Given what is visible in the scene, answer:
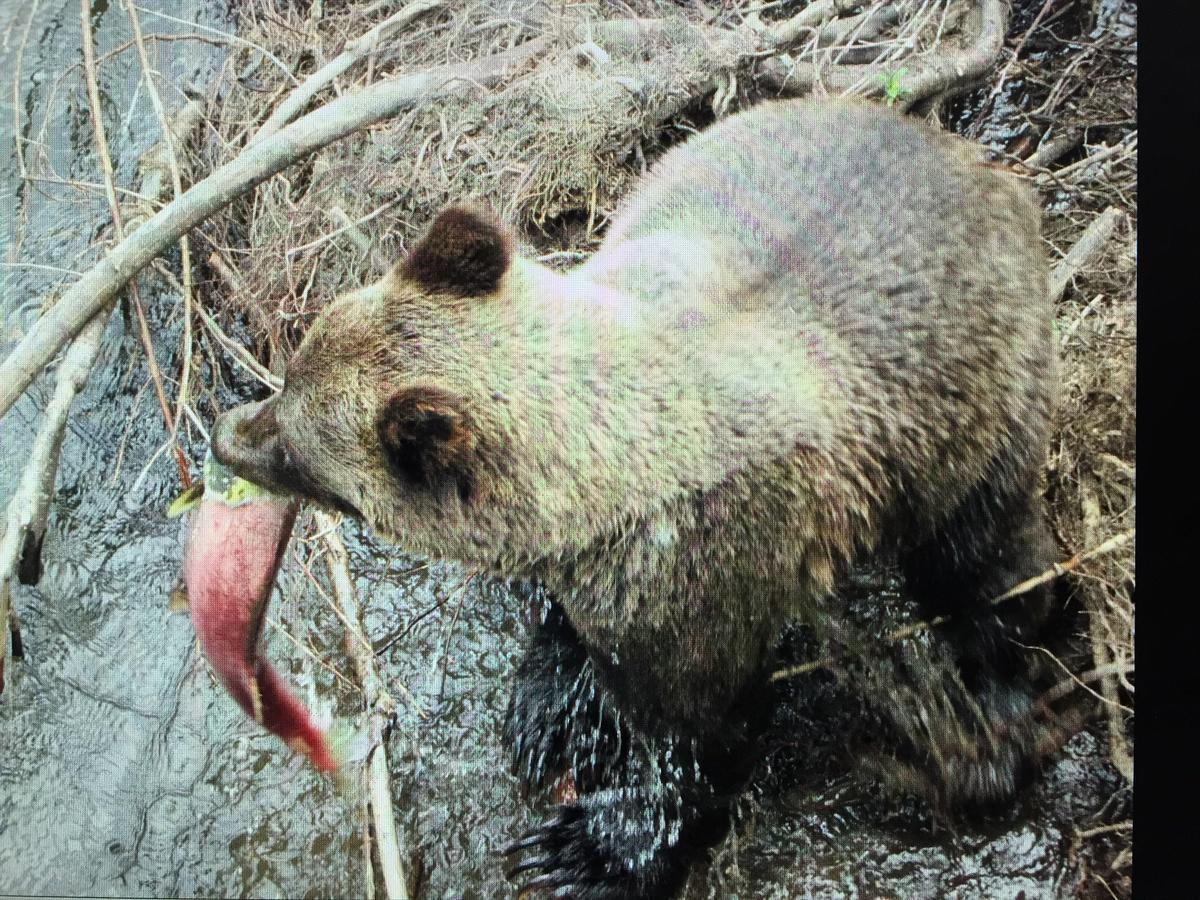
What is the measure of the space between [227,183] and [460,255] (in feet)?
2.27

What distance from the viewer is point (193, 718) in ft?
6.40

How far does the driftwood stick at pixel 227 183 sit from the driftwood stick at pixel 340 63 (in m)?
0.03

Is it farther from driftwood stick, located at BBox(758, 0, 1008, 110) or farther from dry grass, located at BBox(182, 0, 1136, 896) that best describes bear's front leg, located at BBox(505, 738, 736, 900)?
driftwood stick, located at BBox(758, 0, 1008, 110)

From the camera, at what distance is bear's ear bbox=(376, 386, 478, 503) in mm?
1439

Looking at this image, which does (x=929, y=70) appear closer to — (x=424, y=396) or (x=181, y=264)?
(x=424, y=396)

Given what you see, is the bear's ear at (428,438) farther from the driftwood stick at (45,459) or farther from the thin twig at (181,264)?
the driftwood stick at (45,459)

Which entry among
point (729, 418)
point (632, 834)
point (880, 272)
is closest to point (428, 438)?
point (729, 418)

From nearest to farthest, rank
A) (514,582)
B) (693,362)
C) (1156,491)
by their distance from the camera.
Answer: (693,362) → (1156,491) → (514,582)

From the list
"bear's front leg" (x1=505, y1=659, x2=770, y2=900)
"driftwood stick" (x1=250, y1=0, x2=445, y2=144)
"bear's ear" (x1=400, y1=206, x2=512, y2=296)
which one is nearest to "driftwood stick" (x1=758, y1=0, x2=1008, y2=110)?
"bear's ear" (x1=400, y1=206, x2=512, y2=296)

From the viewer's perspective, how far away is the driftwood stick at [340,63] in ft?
6.12

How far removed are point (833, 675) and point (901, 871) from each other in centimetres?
39

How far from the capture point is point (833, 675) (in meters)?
1.77

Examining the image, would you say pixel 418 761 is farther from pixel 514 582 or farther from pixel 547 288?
pixel 547 288

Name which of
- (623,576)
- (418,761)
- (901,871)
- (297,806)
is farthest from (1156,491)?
(297,806)
